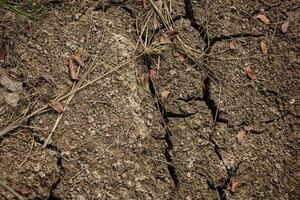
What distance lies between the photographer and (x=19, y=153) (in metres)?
2.24

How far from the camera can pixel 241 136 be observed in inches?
101

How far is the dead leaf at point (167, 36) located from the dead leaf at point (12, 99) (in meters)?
0.87

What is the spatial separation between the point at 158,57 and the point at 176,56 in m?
0.11

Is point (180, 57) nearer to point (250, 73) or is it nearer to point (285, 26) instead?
point (250, 73)

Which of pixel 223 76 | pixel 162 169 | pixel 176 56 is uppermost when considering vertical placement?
pixel 176 56

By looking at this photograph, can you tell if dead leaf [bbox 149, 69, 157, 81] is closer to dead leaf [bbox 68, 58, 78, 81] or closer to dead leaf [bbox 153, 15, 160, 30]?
dead leaf [bbox 153, 15, 160, 30]

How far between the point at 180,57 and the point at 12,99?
96cm

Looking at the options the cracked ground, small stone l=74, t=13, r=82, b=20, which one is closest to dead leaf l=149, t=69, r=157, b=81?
the cracked ground

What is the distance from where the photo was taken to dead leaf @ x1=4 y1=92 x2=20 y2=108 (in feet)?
7.66

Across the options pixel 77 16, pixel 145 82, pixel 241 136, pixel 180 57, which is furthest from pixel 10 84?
A: pixel 241 136

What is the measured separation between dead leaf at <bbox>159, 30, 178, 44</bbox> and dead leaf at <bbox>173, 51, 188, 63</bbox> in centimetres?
8

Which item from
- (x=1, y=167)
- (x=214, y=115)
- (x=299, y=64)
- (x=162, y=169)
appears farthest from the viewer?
(x=299, y=64)

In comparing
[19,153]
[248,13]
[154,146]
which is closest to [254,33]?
[248,13]

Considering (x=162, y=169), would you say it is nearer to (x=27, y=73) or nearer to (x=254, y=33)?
(x=27, y=73)
